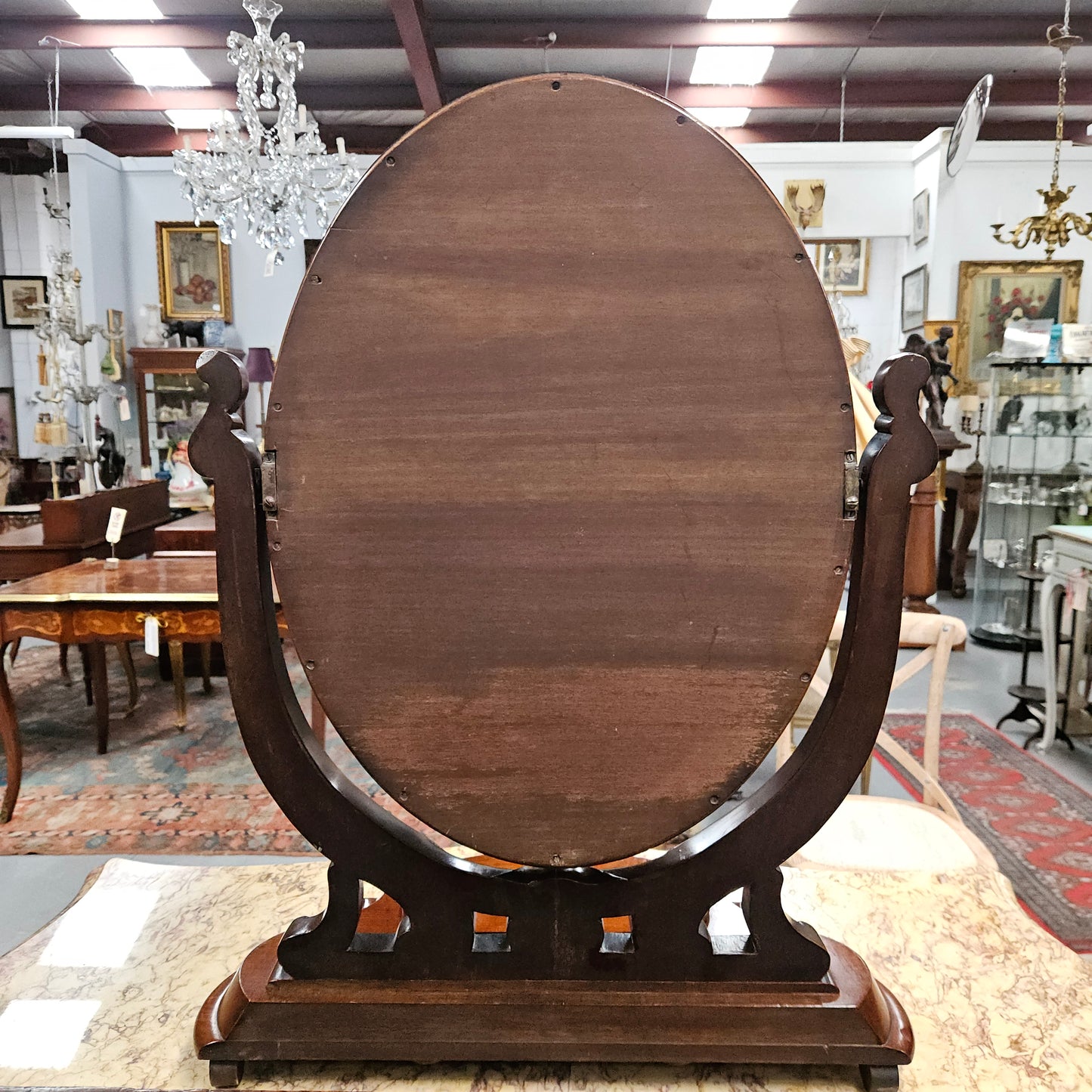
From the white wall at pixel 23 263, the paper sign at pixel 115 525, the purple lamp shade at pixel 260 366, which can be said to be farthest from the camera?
the white wall at pixel 23 263

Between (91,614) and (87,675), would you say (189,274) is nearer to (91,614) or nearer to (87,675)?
(87,675)

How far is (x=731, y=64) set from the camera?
6.91 metres

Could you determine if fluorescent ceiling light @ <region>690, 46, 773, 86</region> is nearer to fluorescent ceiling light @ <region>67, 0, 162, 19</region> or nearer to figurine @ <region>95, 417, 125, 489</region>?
fluorescent ceiling light @ <region>67, 0, 162, 19</region>

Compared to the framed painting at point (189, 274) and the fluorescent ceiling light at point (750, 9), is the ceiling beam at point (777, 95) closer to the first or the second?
the fluorescent ceiling light at point (750, 9)

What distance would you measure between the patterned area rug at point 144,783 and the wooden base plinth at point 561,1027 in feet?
6.84

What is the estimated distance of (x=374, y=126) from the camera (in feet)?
27.3

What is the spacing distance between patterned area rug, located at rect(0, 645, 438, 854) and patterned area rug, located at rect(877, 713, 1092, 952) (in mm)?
1932

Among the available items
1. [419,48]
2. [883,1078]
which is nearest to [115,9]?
[419,48]

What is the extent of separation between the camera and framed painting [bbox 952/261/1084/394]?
7.65 metres

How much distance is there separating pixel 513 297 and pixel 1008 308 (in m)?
8.05

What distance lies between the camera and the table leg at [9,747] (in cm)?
317

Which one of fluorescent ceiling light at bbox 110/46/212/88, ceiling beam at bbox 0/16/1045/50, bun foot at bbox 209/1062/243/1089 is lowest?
bun foot at bbox 209/1062/243/1089

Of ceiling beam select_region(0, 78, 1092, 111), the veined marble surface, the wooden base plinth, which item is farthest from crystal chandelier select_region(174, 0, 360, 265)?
the wooden base plinth

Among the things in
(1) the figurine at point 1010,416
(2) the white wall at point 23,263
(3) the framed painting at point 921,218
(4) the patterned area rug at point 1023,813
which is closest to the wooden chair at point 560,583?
(4) the patterned area rug at point 1023,813
